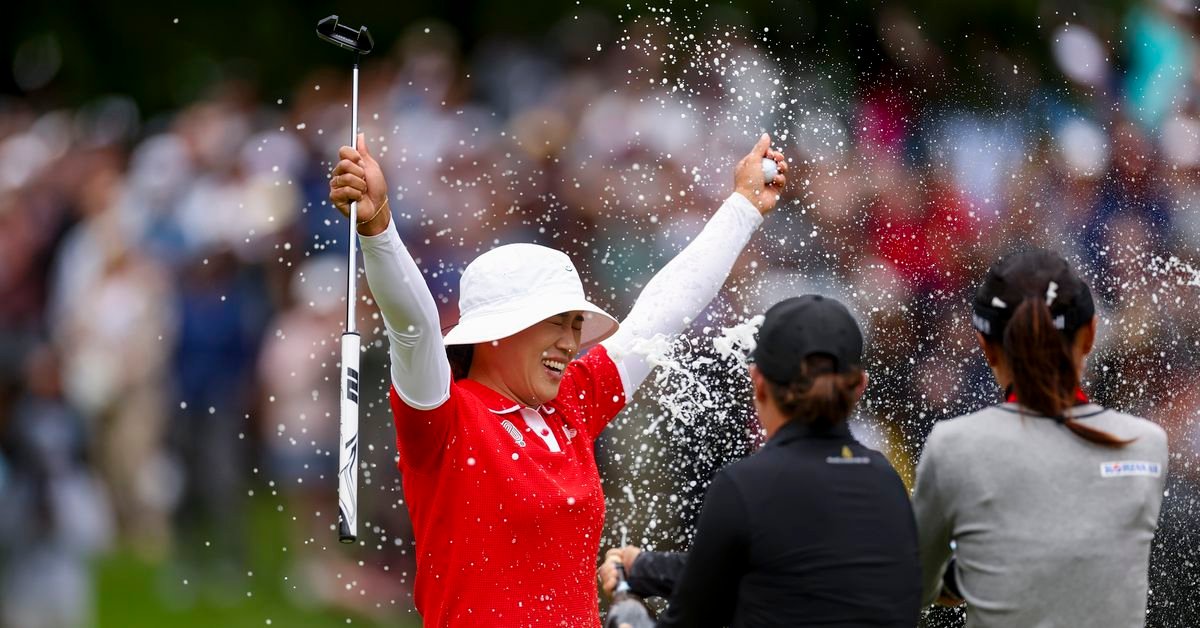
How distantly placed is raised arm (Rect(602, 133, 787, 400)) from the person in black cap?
0.98m

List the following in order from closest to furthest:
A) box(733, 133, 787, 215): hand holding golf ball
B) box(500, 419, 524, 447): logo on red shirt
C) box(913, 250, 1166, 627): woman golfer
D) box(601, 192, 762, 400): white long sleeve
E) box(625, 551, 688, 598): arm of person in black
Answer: box(913, 250, 1166, 627): woman golfer → box(625, 551, 688, 598): arm of person in black → box(500, 419, 524, 447): logo on red shirt → box(601, 192, 762, 400): white long sleeve → box(733, 133, 787, 215): hand holding golf ball

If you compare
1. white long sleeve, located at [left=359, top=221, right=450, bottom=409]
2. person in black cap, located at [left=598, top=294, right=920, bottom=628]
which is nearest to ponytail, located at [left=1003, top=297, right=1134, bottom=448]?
person in black cap, located at [left=598, top=294, right=920, bottom=628]

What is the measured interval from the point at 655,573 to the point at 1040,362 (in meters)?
0.75

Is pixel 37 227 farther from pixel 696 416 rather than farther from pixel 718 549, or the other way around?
pixel 718 549

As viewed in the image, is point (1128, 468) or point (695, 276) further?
point (695, 276)

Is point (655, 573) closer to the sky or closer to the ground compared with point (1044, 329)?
closer to the ground

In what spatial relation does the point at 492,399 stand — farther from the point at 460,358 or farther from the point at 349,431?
the point at 349,431

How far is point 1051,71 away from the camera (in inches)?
313

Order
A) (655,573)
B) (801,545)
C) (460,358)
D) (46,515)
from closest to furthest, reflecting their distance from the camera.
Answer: (801,545) < (655,573) < (460,358) < (46,515)

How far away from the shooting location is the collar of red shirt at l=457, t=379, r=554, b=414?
2982mm

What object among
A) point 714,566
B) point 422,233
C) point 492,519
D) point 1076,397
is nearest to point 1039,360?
point 1076,397

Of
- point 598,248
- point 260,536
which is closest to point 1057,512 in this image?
point 598,248

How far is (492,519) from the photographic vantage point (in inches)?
110

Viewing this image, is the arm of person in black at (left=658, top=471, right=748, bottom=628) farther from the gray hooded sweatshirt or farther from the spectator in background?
the spectator in background
